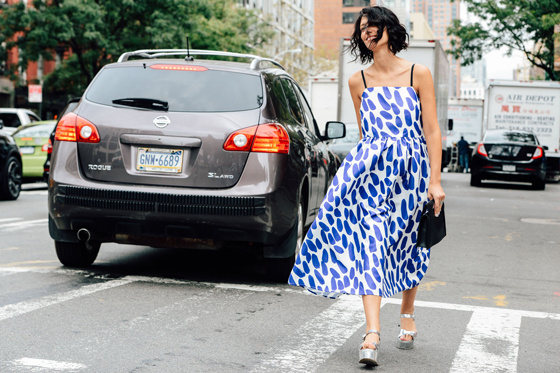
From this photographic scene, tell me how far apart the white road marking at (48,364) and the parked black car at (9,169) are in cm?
1085

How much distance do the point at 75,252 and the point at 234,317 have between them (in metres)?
2.19

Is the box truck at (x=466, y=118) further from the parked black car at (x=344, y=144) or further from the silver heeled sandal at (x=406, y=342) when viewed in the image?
the silver heeled sandal at (x=406, y=342)

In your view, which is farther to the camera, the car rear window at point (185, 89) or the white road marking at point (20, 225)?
the white road marking at point (20, 225)

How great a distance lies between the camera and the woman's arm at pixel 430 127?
14.7ft

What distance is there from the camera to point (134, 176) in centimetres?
632

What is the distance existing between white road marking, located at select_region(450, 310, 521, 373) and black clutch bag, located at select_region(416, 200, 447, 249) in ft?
2.15

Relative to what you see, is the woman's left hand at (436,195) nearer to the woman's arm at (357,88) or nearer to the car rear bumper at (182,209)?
the woman's arm at (357,88)

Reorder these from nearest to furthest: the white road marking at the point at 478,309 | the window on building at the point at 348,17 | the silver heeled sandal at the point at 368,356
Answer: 1. the silver heeled sandal at the point at 368,356
2. the white road marking at the point at 478,309
3. the window on building at the point at 348,17

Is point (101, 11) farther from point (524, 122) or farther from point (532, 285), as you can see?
point (532, 285)

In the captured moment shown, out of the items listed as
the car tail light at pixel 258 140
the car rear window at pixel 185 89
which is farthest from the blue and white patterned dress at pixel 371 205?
the car rear window at pixel 185 89

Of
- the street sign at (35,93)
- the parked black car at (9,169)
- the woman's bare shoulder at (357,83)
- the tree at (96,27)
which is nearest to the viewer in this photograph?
the woman's bare shoulder at (357,83)

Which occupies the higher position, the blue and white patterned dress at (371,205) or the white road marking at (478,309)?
the blue and white patterned dress at (371,205)

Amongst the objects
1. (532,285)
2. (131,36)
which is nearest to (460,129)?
(131,36)

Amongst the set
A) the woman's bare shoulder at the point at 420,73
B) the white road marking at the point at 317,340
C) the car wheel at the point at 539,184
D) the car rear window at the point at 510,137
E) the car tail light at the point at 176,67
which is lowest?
the car wheel at the point at 539,184
